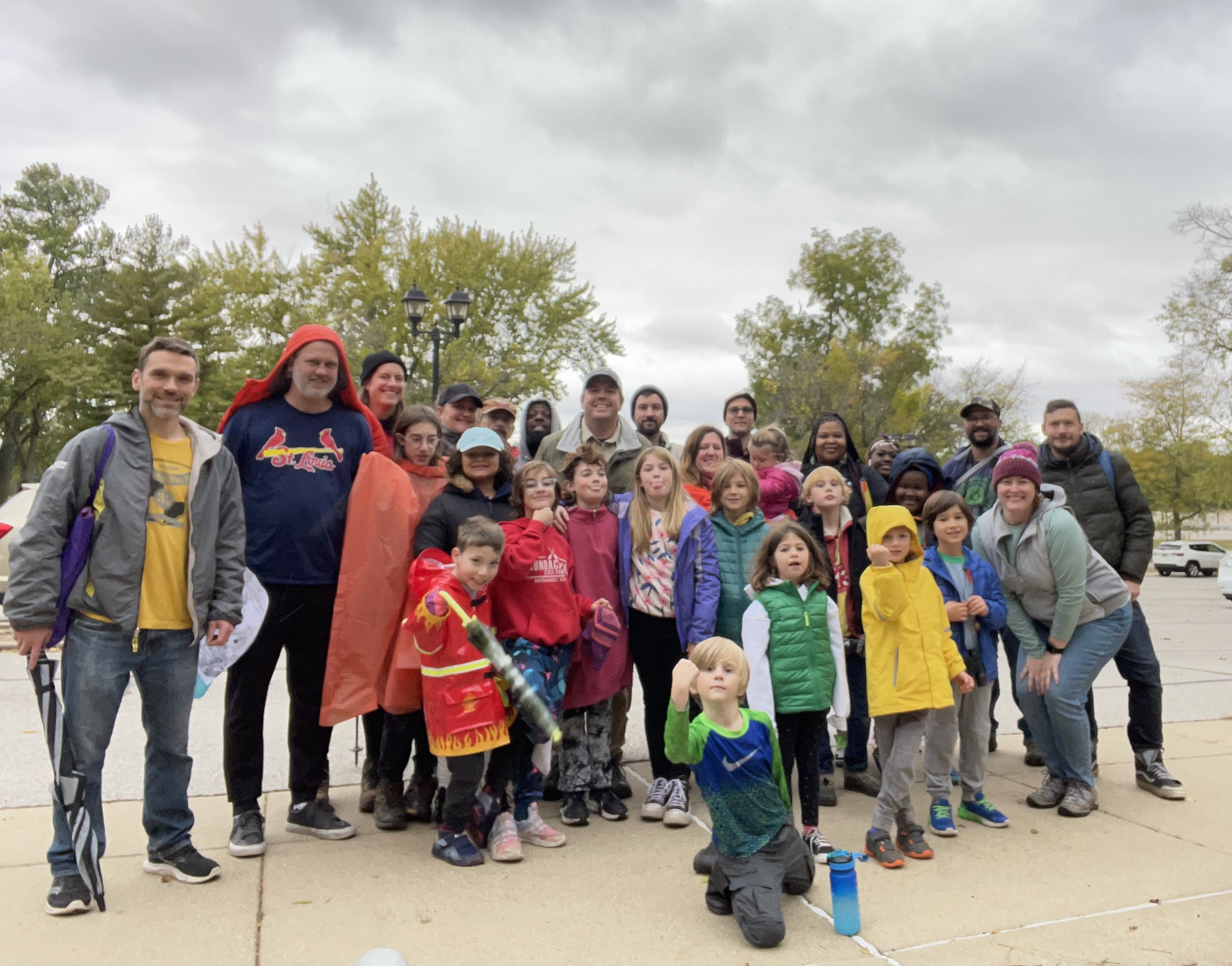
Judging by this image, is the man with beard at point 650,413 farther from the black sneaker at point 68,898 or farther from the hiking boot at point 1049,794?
the black sneaker at point 68,898

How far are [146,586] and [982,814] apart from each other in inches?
158

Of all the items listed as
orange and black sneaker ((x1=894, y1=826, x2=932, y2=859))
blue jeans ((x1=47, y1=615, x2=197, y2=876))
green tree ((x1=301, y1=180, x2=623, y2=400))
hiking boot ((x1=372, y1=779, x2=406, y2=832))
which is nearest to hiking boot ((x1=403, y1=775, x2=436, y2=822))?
hiking boot ((x1=372, y1=779, x2=406, y2=832))

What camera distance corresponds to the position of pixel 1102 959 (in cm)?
310

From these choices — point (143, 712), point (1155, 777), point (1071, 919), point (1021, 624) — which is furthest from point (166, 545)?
point (1155, 777)

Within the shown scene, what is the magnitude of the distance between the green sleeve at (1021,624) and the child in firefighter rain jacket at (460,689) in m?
2.78

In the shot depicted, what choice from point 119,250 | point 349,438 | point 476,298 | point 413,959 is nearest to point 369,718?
point 349,438

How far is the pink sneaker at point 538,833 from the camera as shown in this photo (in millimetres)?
4191

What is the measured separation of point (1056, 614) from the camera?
4.77 m

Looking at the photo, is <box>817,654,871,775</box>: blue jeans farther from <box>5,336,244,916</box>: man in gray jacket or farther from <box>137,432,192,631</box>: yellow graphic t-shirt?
<box>137,432,192,631</box>: yellow graphic t-shirt

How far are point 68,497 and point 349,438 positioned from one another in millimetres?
1275

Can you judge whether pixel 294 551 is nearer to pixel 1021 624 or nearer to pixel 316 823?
pixel 316 823

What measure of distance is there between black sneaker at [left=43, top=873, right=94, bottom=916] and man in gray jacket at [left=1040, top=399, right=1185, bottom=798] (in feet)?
17.0

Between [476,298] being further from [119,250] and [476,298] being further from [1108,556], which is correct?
[1108,556]

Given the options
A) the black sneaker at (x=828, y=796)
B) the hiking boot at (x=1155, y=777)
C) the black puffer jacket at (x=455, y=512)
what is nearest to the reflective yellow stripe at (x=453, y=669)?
the black puffer jacket at (x=455, y=512)
